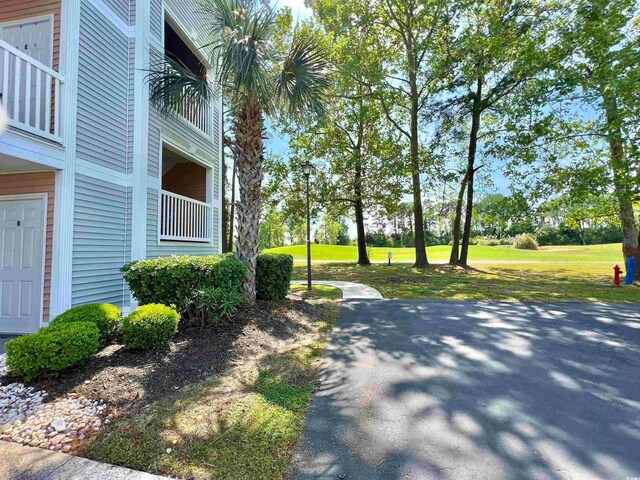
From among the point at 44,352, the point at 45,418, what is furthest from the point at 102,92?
the point at 45,418

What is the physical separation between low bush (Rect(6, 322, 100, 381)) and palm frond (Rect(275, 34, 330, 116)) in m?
5.09

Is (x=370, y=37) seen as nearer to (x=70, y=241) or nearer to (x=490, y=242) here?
(x=70, y=241)

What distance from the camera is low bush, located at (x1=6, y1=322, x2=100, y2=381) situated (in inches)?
122

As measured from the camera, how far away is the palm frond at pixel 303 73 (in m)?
5.87

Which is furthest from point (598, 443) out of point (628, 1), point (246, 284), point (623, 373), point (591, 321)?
point (628, 1)

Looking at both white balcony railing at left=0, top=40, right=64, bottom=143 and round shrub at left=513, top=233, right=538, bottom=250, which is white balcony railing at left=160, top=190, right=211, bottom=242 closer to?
white balcony railing at left=0, top=40, right=64, bottom=143

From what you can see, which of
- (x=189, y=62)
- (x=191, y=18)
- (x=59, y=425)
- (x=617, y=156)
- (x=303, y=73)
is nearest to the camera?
(x=59, y=425)

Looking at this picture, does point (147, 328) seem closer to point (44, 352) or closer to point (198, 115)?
point (44, 352)

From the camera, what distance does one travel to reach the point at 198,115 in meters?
8.65

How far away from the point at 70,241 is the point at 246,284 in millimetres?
2890

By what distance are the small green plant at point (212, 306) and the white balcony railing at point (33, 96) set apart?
323 centimetres

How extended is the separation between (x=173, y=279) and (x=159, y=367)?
155 centimetres

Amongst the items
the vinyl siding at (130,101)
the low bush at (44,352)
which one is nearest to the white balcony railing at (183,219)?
the vinyl siding at (130,101)

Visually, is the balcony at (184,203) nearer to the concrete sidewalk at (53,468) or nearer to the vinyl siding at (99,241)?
the vinyl siding at (99,241)
